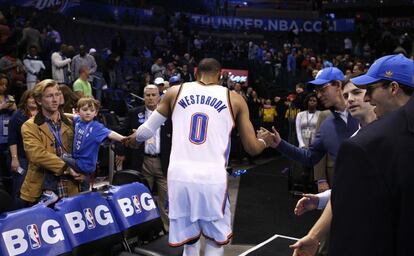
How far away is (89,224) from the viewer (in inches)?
158

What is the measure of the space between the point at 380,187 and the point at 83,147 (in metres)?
3.33

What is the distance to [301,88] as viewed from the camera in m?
10.2

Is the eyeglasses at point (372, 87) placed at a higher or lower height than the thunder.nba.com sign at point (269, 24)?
lower

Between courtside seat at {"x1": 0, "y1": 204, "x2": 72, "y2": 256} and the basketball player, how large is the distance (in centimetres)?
85

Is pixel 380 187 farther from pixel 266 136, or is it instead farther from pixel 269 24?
pixel 269 24

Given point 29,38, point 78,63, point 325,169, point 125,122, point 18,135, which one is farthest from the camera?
point 29,38

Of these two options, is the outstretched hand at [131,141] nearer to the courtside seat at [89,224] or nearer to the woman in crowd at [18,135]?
the courtside seat at [89,224]

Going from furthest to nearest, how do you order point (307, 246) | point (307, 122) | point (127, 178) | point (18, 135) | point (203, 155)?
1. point (307, 122)
2. point (18, 135)
3. point (127, 178)
4. point (203, 155)
5. point (307, 246)

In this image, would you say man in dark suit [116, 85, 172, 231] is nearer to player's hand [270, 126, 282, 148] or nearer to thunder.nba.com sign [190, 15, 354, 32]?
player's hand [270, 126, 282, 148]

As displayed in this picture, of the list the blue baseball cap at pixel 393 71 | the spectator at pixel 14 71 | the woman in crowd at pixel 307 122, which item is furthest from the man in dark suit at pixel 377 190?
the spectator at pixel 14 71

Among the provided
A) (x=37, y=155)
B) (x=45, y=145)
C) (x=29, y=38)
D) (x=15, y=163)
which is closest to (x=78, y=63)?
(x=29, y=38)

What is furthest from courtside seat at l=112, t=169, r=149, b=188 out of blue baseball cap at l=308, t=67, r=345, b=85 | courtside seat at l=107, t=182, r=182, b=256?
blue baseball cap at l=308, t=67, r=345, b=85

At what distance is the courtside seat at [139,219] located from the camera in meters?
4.32

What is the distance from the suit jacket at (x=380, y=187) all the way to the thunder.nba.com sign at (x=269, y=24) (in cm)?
2626
